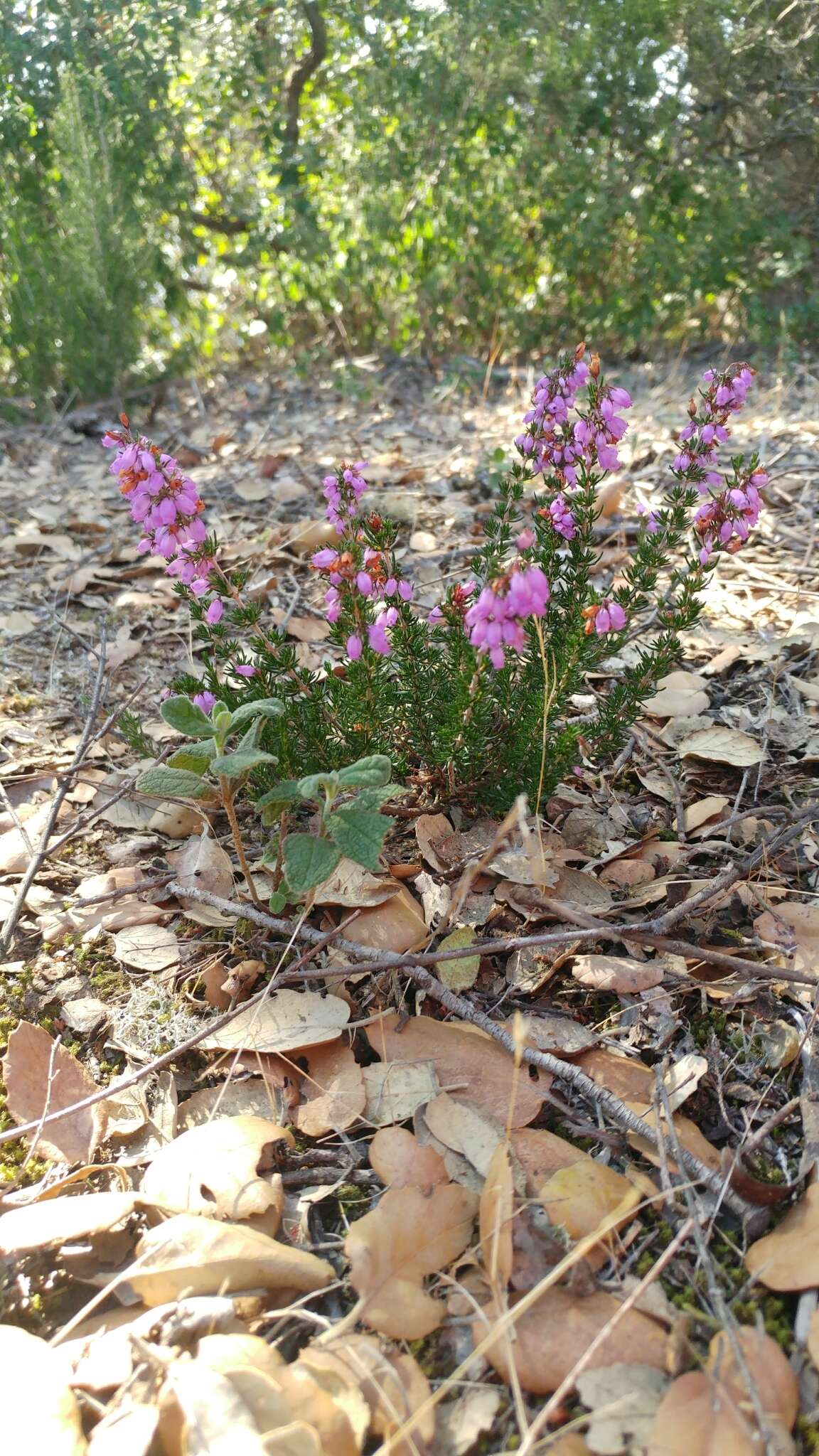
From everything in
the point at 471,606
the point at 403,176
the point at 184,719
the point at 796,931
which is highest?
the point at 403,176

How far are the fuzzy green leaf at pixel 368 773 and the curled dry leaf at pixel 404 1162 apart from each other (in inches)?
23.2

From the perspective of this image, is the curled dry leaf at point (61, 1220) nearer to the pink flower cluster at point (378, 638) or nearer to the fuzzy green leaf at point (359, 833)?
the fuzzy green leaf at point (359, 833)

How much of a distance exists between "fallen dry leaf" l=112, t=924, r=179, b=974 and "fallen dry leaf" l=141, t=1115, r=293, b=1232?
0.44 m

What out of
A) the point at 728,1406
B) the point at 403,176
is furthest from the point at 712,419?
the point at 403,176

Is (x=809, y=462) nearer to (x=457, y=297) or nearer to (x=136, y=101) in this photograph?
(x=457, y=297)

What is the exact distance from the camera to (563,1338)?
1333mm

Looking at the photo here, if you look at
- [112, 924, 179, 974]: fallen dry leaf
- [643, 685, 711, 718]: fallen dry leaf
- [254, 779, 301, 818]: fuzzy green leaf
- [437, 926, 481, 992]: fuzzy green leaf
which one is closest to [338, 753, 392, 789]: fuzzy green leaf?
[254, 779, 301, 818]: fuzzy green leaf

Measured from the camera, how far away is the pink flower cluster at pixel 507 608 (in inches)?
63.4

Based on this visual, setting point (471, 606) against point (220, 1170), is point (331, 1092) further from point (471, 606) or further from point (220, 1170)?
point (471, 606)

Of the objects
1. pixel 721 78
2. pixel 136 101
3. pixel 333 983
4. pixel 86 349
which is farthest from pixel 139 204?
pixel 333 983

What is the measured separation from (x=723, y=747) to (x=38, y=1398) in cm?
191

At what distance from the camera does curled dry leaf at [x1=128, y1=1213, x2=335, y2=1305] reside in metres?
1.36

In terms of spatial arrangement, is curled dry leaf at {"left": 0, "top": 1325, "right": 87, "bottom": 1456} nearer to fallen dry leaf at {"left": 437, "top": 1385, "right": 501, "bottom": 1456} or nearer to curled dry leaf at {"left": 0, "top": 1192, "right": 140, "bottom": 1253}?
curled dry leaf at {"left": 0, "top": 1192, "right": 140, "bottom": 1253}

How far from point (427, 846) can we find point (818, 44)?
17.1ft
